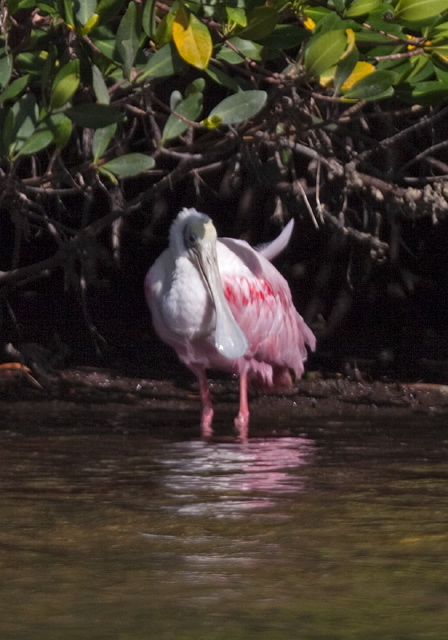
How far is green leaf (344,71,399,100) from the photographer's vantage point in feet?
17.5

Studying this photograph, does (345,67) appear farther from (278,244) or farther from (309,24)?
(278,244)

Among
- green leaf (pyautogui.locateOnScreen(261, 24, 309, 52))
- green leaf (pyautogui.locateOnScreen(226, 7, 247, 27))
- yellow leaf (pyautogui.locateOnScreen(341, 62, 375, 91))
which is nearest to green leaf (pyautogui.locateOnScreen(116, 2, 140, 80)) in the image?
green leaf (pyautogui.locateOnScreen(226, 7, 247, 27))

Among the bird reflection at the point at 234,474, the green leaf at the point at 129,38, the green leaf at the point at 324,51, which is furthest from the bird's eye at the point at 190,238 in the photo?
the green leaf at the point at 129,38

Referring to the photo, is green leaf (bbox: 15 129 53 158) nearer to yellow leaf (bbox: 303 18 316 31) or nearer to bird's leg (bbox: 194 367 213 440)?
yellow leaf (bbox: 303 18 316 31)

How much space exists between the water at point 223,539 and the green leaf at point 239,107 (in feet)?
4.14

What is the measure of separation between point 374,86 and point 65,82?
1.06 meters

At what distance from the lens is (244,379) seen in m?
8.42

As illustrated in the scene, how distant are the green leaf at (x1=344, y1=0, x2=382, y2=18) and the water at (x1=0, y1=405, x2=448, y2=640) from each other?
1.56 meters

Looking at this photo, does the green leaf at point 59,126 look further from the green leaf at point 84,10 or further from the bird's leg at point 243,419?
the bird's leg at point 243,419

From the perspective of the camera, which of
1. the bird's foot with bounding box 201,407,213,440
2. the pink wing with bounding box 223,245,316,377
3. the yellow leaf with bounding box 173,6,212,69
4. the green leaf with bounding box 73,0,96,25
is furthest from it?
the pink wing with bounding box 223,245,316,377

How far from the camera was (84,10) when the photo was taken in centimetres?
490

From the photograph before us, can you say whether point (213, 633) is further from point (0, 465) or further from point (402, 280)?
Answer: point (402, 280)

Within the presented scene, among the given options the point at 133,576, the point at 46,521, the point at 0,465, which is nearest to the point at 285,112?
the point at 0,465

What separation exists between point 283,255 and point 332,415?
118 inches
